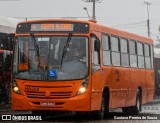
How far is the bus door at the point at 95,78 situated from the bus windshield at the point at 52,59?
36 cm

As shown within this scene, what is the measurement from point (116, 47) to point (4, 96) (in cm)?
568

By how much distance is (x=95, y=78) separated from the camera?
1778 cm

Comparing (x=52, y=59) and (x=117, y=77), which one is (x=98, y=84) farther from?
(x=117, y=77)

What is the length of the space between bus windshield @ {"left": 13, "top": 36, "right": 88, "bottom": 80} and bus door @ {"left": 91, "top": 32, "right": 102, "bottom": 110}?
36 centimetres

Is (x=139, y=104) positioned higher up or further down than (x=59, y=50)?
further down

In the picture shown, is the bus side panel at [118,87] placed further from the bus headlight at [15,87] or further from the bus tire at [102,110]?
the bus headlight at [15,87]

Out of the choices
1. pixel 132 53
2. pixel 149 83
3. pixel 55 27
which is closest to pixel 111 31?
pixel 132 53

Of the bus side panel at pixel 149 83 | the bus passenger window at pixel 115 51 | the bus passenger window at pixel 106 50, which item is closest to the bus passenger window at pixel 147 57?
the bus side panel at pixel 149 83

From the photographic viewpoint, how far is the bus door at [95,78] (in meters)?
17.7

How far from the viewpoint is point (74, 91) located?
677 inches

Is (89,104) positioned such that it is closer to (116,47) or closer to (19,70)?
(19,70)

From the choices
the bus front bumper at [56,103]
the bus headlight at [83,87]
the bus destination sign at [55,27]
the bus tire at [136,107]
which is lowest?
the bus tire at [136,107]

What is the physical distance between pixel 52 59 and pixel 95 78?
137cm

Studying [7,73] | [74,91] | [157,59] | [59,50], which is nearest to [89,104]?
[74,91]
